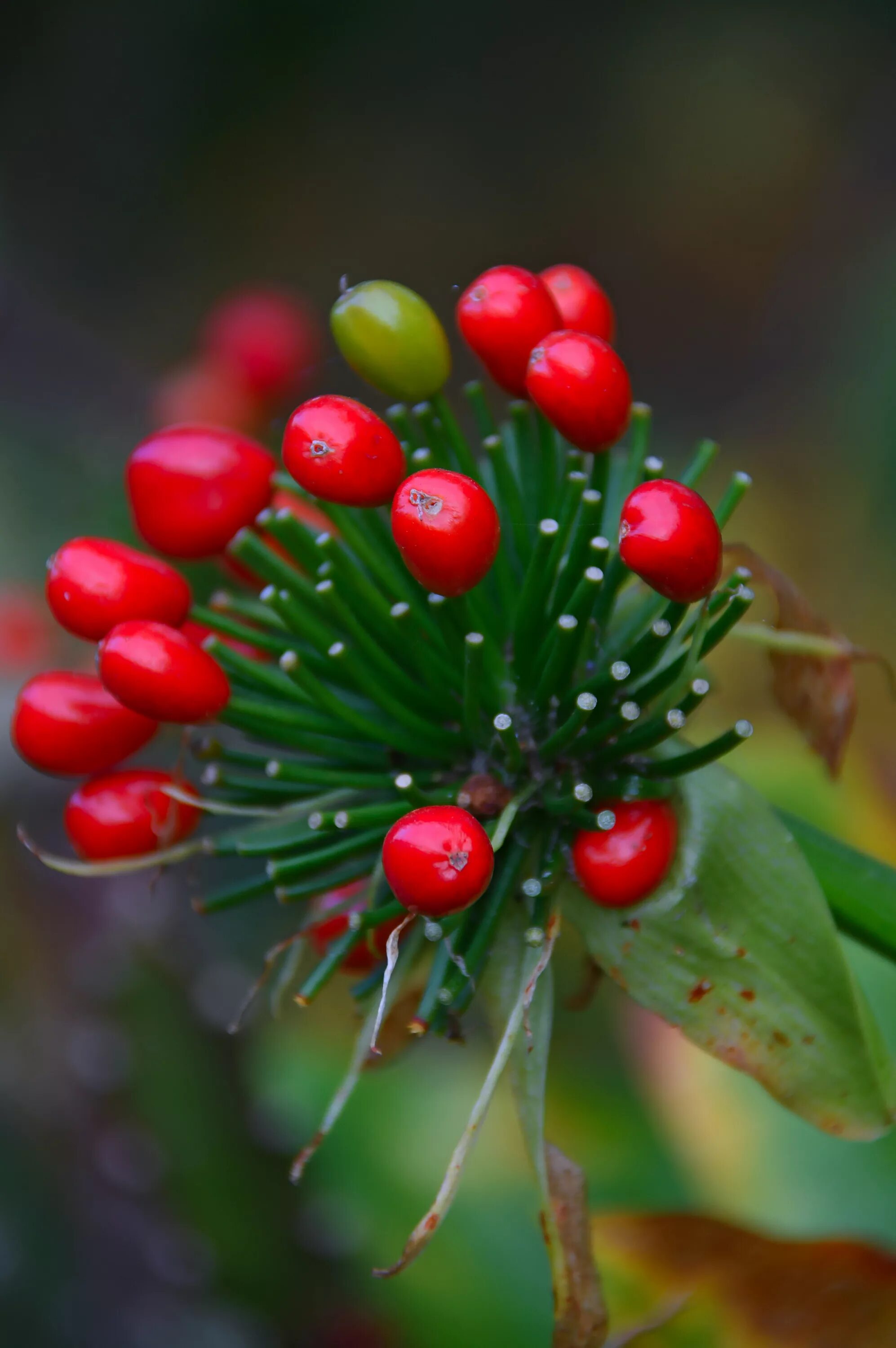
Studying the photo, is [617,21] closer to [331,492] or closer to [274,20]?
[274,20]

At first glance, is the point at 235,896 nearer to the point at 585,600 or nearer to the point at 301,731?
the point at 301,731

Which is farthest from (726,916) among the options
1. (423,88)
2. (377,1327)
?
(423,88)

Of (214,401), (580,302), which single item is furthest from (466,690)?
(214,401)

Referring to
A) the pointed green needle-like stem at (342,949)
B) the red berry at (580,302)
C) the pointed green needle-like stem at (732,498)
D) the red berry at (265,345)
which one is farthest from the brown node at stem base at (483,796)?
the red berry at (265,345)

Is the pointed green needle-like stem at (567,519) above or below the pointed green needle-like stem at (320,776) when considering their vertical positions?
above

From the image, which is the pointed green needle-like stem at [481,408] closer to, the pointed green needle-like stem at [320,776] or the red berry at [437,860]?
the pointed green needle-like stem at [320,776]

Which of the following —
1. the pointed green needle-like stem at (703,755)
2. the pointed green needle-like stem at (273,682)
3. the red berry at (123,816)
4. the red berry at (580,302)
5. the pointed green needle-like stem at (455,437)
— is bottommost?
the red berry at (123,816)
